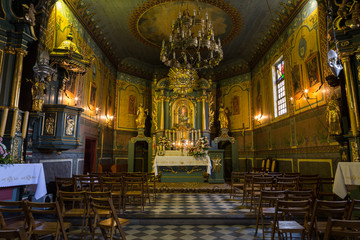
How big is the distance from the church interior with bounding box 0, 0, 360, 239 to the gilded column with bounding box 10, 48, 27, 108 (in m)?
0.03

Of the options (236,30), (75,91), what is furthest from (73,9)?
(236,30)

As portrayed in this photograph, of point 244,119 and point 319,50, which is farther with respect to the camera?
point 244,119

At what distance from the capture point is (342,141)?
20.5 ft

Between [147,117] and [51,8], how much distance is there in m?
9.71

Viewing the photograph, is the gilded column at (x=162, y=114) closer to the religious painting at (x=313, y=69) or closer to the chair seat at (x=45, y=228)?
the religious painting at (x=313, y=69)

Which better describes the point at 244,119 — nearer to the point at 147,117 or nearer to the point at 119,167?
the point at 147,117

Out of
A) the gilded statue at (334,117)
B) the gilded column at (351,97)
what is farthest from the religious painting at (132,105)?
the gilded column at (351,97)

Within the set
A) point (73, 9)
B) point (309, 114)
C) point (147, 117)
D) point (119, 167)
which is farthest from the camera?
point (147, 117)

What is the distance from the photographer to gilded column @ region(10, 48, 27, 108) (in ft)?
20.0

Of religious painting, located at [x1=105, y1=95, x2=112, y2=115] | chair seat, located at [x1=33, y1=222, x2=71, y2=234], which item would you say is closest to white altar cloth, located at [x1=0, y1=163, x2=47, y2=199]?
chair seat, located at [x1=33, y1=222, x2=71, y2=234]

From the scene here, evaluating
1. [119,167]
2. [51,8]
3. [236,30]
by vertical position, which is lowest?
[119,167]

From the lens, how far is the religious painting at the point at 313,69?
790 cm

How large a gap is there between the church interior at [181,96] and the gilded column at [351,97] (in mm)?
25

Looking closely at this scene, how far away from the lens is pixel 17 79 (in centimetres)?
619
